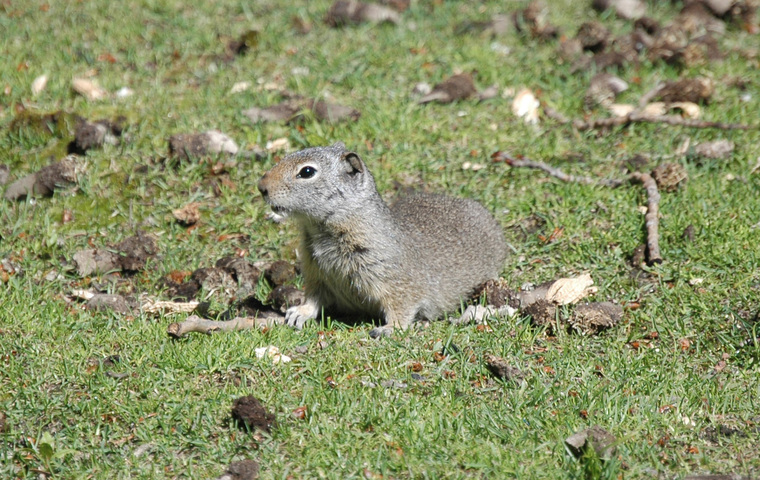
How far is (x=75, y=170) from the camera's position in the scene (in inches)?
237

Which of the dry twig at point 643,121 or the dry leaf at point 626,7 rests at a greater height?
the dry leaf at point 626,7

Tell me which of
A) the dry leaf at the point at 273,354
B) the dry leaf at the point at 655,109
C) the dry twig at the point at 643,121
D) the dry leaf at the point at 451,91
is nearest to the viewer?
the dry leaf at the point at 273,354

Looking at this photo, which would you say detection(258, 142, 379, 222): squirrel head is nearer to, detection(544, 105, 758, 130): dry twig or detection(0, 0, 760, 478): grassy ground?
detection(0, 0, 760, 478): grassy ground

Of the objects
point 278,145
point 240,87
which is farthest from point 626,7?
point 278,145

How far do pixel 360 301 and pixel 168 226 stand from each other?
1.61 m

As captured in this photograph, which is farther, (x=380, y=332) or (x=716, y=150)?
(x=716, y=150)

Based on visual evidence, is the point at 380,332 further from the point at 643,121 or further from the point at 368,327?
the point at 643,121

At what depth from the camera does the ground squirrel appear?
4.73 m

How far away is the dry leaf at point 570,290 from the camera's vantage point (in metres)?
4.86

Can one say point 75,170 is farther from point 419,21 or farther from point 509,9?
point 509,9

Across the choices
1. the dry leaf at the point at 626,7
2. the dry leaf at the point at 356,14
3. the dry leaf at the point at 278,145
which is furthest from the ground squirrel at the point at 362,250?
the dry leaf at the point at 626,7

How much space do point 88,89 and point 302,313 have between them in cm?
339

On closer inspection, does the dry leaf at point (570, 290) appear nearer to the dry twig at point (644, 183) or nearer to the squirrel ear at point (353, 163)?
the dry twig at point (644, 183)

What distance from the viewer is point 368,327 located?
4.93 metres
